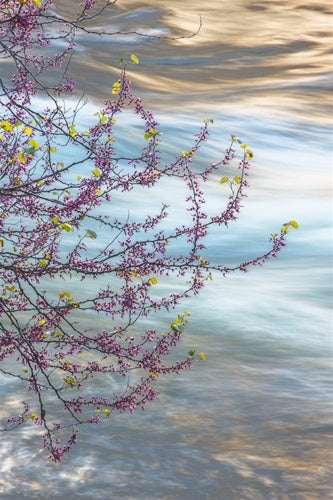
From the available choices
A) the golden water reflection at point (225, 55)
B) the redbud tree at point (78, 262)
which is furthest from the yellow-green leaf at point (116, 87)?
the golden water reflection at point (225, 55)

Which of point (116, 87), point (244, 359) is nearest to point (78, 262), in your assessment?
point (116, 87)

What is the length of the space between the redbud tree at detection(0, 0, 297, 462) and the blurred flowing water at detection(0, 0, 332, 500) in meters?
0.32

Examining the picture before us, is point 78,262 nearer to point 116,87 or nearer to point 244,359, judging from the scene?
point 116,87

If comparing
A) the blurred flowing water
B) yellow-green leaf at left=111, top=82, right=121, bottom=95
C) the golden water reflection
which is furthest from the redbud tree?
the golden water reflection

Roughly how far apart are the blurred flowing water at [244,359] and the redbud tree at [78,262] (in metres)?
0.32

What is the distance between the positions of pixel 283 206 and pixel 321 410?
34.8ft

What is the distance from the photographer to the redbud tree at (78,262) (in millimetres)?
4469

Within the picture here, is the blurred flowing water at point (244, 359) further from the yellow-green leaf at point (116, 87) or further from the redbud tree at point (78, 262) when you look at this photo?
the yellow-green leaf at point (116, 87)

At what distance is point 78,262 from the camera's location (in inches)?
181

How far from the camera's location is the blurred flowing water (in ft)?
21.6

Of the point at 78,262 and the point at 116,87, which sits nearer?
the point at 78,262

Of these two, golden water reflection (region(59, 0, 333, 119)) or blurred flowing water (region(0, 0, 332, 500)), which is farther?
golden water reflection (region(59, 0, 333, 119))

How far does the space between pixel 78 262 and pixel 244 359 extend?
5009 millimetres

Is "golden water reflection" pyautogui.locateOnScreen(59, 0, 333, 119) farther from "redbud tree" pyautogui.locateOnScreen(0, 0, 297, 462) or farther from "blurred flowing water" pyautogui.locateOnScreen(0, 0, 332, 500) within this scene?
"redbud tree" pyautogui.locateOnScreen(0, 0, 297, 462)
